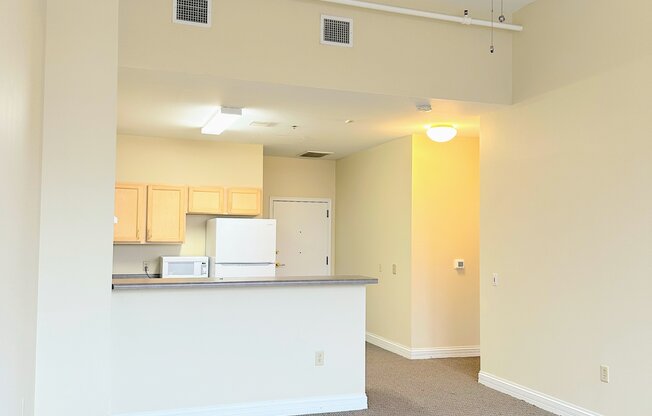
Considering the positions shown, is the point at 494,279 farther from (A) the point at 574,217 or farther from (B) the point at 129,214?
(B) the point at 129,214

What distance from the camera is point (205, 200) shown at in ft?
23.7

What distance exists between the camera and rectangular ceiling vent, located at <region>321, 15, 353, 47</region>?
4746mm

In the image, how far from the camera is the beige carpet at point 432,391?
4.71m

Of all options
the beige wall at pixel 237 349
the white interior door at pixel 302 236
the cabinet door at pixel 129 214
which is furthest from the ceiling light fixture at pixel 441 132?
the cabinet door at pixel 129 214

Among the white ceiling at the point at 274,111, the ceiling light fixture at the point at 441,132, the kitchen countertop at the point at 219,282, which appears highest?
the white ceiling at the point at 274,111

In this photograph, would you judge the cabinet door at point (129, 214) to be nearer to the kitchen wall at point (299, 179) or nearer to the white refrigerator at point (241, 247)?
the white refrigerator at point (241, 247)

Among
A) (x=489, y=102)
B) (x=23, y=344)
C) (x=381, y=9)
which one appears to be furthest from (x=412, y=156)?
(x=23, y=344)

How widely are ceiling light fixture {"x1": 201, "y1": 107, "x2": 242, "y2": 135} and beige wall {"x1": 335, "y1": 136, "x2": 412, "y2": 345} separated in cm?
211

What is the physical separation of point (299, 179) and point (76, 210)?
17.0 feet

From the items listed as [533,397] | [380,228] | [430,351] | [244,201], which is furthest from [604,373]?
[244,201]

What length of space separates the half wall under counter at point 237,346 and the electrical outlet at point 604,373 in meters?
1.72

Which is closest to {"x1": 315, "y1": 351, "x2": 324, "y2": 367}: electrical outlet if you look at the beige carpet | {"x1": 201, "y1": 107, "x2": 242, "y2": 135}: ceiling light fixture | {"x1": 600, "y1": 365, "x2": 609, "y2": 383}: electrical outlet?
the beige carpet

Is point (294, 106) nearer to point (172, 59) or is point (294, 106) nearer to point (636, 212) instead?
point (172, 59)

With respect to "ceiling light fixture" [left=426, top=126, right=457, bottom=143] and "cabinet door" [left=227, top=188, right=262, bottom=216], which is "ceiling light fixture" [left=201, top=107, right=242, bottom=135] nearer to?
"cabinet door" [left=227, top=188, right=262, bottom=216]
